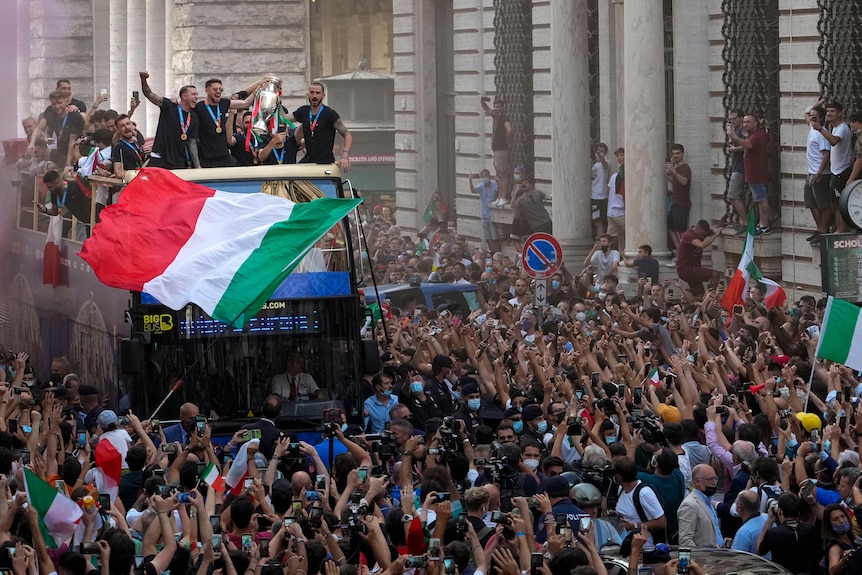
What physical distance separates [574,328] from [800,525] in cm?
832

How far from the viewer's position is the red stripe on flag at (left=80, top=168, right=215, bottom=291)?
1538 cm

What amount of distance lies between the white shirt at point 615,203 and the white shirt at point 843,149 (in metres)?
6.42

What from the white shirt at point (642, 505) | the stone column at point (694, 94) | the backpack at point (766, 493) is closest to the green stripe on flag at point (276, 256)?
the white shirt at point (642, 505)

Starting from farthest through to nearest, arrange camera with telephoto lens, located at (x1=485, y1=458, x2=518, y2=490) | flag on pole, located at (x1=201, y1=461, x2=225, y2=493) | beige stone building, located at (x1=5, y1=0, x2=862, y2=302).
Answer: beige stone building, located at (x1=5, y1=0, x2=862, y2=302) < flag on pole, located at (x1=201, y1=461, x2=225, y2=493) < camera with telephoto lens, located at (x1=485, y1=458, x2=518, y2=490)

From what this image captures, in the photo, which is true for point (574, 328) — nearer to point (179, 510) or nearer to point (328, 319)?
point (328, 319)

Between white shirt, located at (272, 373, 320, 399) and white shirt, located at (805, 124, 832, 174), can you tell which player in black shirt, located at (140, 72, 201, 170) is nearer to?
white shirt, located at (272, 373, 320, 399)

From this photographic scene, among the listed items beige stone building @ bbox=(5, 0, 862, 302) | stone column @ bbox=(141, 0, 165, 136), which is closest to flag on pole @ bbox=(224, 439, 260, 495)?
beige stone building @ bbox=(5, 0, 862, 302)

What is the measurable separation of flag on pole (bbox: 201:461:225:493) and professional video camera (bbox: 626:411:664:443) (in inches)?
114

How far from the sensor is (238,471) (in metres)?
12.3

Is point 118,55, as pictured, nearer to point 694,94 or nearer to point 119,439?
point 694,94

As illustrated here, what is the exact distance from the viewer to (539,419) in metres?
14.2

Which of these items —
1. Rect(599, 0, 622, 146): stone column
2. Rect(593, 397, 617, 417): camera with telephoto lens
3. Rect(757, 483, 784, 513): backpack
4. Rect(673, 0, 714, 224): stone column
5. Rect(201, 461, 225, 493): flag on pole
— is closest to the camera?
Rect(757, 483, 784, 513): backpack

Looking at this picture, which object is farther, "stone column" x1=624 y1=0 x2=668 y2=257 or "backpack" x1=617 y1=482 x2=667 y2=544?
"stone column" x1=624 y1=0 x2=668 y2=257

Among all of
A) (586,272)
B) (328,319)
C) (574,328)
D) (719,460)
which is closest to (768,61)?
(586,272)
